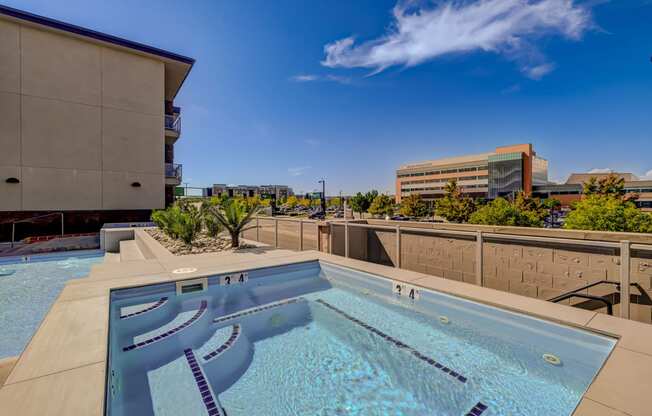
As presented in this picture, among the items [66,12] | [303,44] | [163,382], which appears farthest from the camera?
[66,12]

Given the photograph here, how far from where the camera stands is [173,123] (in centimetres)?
1759

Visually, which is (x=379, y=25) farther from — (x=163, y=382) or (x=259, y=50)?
(x=163, y=382)

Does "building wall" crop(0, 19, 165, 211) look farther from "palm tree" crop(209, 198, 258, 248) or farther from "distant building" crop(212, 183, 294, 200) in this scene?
"distant building" crop(212, 183, 294, 200)

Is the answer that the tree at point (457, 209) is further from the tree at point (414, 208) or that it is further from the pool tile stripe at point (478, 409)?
the pool tile stripe at point (478, 409)

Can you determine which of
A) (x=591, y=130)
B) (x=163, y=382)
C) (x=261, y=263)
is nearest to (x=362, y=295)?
(x=261, y=263)

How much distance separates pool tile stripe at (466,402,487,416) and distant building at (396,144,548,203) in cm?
6705

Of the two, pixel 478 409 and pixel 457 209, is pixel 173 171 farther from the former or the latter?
pixel 457 209

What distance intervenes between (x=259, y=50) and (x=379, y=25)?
208 inches

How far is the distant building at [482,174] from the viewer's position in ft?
213

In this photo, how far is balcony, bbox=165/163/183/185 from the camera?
17.0 meters

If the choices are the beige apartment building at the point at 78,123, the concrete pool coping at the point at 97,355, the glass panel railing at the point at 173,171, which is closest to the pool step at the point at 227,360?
the concrete pool coping at the point at 97,355

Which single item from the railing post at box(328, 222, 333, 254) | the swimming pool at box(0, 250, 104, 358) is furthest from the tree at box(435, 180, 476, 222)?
the swimming pool at box(0, 250, 104, 358)

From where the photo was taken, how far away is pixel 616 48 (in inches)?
550

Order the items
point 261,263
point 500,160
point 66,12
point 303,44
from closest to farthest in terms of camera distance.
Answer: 1. point 261,263
2. point 303,44
3. point 66,12
4. point 500,160
